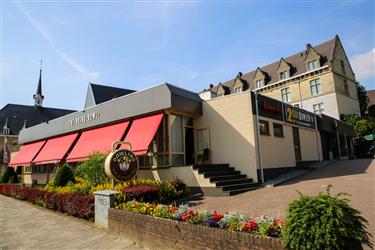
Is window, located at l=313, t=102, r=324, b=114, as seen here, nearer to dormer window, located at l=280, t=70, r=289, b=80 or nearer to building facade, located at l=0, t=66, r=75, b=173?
dormer window, located at l=280, t=70, r=289, b=80

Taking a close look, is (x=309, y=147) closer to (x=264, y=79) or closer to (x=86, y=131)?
(x=86, y=131)

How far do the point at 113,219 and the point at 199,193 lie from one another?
18.5ft

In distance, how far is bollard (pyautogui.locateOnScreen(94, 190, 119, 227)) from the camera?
8359 millimetres

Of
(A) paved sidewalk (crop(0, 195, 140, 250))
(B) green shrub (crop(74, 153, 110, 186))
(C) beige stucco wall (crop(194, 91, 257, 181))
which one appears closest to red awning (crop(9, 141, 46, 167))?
(B) green shrub (crop(74, 153, 110, 186))

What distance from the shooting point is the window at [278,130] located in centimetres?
1642

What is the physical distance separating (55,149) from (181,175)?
1209 cm

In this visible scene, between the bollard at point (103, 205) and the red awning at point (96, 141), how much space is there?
21.8 feet

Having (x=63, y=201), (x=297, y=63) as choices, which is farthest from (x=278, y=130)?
(x=297, y=63)

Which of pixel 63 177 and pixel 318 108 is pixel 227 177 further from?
pixel 318 108

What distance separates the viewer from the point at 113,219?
7.92m

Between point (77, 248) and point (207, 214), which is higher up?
point (207, 214)

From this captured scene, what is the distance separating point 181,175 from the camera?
541 inches

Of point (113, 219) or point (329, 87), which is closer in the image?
point (113, 219)

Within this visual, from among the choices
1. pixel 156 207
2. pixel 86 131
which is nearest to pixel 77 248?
pixel 156 207
